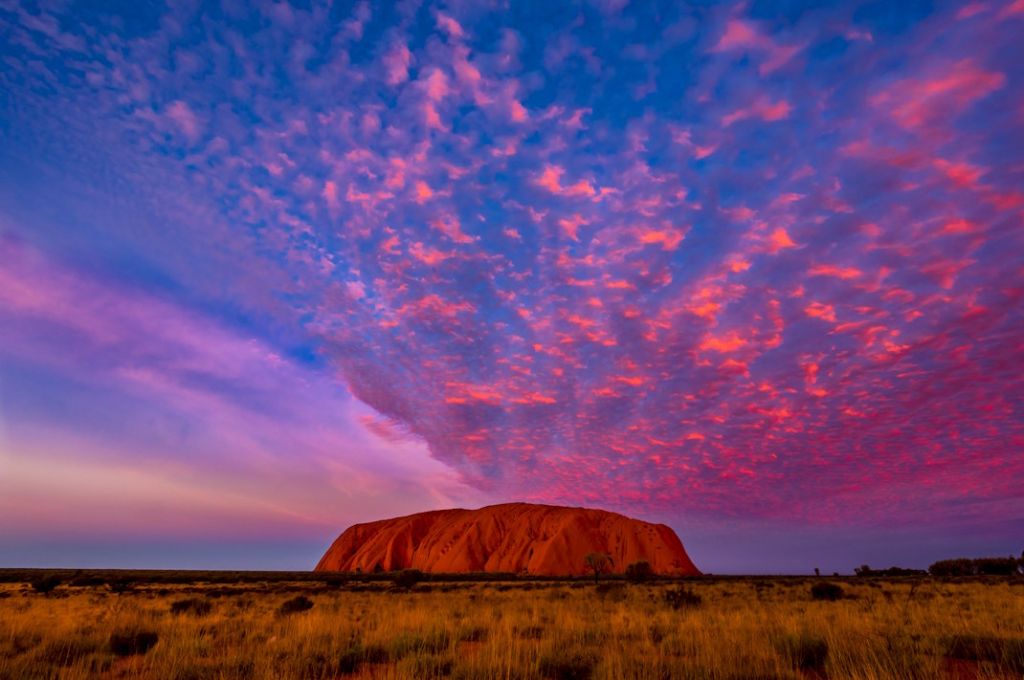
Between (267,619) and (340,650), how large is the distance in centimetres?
767

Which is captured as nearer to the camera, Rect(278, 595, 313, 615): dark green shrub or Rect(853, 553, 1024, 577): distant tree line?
Rect(278, 595, 313, 615): dark green shrub

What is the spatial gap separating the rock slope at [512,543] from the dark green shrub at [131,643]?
10744cm

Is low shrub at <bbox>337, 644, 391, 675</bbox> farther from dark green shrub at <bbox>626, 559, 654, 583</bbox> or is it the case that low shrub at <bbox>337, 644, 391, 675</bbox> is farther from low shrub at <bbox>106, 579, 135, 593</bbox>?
dark green shrub at <bbox>626, 559, 654, 583</bbox>

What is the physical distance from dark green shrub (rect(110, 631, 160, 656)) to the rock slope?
352 ft

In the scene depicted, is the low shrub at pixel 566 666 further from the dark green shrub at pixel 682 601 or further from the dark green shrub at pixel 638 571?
the dark green shrub at pixel 638 571

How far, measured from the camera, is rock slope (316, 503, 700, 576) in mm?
119375

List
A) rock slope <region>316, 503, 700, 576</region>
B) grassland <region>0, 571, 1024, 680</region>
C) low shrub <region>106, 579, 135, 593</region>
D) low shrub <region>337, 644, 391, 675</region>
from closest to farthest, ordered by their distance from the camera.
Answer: grassland <region>0, 571, 1024, 680</region>, low shrub <region>337, 644, 391, 675</region>, low shrub <region>106, 579, 135, 593</region>, rock slope <region>316, 503, 700, 576</region>

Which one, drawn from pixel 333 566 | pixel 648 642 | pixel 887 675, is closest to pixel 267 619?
pixel 648 642

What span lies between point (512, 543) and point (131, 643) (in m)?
128

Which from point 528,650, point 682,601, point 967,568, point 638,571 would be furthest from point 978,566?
point 528,650

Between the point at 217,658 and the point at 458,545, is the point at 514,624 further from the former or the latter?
the point at 458,545

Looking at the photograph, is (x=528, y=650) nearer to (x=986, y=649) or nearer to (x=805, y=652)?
(x=805, y=652)

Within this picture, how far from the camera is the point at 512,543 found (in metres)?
131

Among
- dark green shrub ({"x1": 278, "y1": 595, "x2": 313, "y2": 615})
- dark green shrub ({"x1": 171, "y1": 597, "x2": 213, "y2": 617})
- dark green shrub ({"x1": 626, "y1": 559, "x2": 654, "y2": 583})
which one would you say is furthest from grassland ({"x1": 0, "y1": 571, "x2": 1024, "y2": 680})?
dark green shrub ({"x1": 626, "y1": 559, "x2": 654, "y2": 583})
